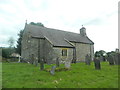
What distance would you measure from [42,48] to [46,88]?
17.4m

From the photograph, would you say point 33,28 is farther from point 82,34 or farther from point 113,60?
point 113,60

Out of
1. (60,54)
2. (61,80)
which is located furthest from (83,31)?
(61,80)

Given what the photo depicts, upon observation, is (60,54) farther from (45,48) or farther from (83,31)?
(83,31)

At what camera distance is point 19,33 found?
1458 inches

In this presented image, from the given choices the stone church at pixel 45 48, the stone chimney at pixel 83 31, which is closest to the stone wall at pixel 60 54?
the stone church at pixel 45 48

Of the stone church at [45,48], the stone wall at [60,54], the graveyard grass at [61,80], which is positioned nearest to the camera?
the graveyard grass at [61,80]

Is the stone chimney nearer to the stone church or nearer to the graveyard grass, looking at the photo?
the stone church

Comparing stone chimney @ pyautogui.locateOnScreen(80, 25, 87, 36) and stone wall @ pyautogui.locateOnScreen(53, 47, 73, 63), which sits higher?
stone chimney @ pyautogui.locateOnScreen(80, 25, 87, 36)

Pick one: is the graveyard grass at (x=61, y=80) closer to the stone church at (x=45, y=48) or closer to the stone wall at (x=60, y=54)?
the stone church at (x=45, y=48)

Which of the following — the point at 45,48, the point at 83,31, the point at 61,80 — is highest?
the point at 83,31

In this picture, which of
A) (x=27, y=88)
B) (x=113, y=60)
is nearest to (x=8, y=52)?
(x=113, y=60)

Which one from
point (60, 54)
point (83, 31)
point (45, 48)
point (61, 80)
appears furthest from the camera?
point (83, 31)

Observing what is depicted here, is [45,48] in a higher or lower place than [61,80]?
higher

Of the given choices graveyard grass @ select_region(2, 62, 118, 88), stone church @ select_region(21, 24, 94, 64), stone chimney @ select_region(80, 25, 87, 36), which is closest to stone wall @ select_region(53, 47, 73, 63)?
stone church @ select_region(21, 24, 94, 64)
